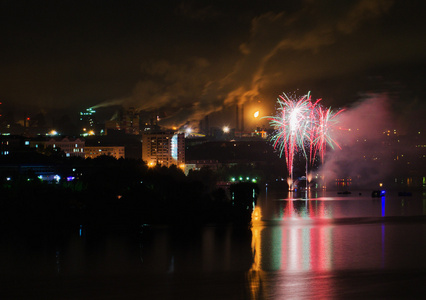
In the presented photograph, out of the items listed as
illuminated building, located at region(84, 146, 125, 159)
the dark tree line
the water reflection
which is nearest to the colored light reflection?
the water reflection

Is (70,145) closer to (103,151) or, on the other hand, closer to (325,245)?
(103,151)

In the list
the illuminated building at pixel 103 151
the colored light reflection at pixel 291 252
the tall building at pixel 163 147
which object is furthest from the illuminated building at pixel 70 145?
the colored light reflection at pixel 291 252

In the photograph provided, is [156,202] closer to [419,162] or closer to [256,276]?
[256,276]

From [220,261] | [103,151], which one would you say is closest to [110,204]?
[220,261]

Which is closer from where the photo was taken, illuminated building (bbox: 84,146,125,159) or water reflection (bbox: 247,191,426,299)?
water reflection (bbox: 247,191,426,299)

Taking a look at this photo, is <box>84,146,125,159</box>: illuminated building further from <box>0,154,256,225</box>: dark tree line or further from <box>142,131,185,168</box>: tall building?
<box>0,154,256,225</box>: dark tree line
